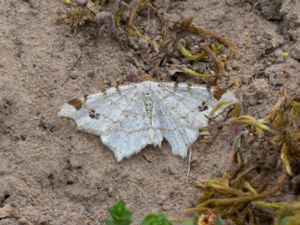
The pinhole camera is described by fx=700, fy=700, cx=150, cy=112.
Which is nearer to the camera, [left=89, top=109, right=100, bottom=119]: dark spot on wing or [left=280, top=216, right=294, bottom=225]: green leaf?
[left=280, top=216, right=294, bottom=225]: green leaf

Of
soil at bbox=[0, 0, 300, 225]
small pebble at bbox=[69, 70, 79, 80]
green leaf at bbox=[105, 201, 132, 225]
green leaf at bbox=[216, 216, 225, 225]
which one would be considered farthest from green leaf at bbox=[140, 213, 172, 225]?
small pebble at bbox=[69, 70, 79, 80]

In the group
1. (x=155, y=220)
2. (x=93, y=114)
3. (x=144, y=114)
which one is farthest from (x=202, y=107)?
(x=155, y=220)

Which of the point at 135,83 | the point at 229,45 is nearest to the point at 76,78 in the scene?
the point at 135,83

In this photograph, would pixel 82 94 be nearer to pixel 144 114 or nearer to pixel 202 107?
pixel 144 114

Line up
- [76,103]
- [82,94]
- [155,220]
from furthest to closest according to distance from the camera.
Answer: [82,94] < [76,103] < [155,220]

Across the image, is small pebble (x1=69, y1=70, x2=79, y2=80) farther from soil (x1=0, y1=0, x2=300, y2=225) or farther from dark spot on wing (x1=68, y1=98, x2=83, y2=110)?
dark spot on wing (x1=68, y1=98, x2=83, y2=110)

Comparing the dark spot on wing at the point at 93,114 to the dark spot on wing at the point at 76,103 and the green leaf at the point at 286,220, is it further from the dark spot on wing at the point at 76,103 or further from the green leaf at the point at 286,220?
the green leaf at the point at 286,220

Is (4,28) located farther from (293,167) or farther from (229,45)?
(293,167)
